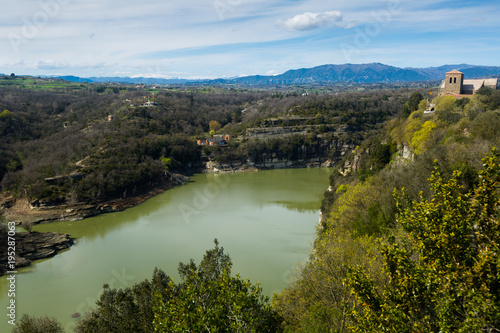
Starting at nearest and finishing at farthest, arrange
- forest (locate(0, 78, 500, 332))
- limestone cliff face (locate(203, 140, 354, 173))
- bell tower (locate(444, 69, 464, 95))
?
forest (locate(0, 78, 500, 332)) → bell tower (locate(444, 69, 464, 95)) → limestone cliff face (locate(203, 140, 354, 173))

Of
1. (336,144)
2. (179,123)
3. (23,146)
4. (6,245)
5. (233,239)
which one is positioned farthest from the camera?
(179,123)

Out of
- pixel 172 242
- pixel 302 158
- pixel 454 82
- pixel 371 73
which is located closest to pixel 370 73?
pixel 371 73

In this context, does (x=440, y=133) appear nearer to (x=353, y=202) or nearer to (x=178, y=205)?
(x=353, y=202)

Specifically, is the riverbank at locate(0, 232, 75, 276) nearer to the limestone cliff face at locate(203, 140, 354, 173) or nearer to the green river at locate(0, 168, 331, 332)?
the green river at locate(0, 168, 331, 332)

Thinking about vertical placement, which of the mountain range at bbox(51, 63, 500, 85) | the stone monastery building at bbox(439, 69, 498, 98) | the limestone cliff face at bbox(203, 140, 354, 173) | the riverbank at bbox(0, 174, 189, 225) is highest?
the mountain range at bbox(51, 63, 500, 85)

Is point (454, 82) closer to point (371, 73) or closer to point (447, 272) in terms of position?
point (447, 272)

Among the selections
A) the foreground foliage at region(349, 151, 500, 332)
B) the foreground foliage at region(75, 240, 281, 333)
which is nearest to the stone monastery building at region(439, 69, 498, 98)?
the foreground foliage at region(349, 151, 500, 332)

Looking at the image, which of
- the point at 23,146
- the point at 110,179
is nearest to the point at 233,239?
the point at 110,179
